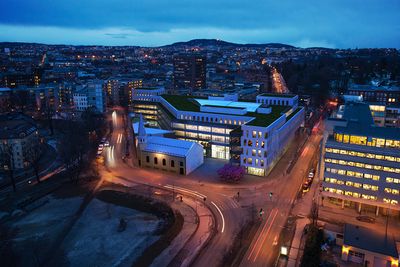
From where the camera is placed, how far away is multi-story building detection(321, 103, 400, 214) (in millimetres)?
51375

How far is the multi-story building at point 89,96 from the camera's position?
145375mm

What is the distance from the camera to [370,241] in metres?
41.9

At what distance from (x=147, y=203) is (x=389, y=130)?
153 feet

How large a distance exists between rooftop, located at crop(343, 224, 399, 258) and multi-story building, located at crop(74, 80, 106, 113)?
12588cm

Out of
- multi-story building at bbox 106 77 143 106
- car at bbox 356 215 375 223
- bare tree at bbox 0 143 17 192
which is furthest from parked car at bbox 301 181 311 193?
multi-story building at bbox 106 77 143 106

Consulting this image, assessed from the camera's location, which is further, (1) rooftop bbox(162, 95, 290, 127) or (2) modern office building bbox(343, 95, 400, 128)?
(2) modern office building bbox(343, 95, 400, 128)

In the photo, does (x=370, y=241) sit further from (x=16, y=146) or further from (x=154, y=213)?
(x=16, y=146)

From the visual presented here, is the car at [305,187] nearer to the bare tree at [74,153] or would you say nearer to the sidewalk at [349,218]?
the sidewalk at [349,218]

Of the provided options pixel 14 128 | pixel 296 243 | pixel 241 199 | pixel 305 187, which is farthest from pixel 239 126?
pixel 14 128

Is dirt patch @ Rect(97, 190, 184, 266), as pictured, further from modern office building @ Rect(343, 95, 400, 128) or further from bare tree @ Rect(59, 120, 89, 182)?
modern office building @ Rect(343, 95, 400, 128)

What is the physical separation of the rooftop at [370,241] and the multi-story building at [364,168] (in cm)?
1048

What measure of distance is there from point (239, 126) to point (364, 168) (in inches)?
1306

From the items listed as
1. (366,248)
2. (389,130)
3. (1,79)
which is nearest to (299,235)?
(366,248)

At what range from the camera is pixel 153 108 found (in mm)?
121562
